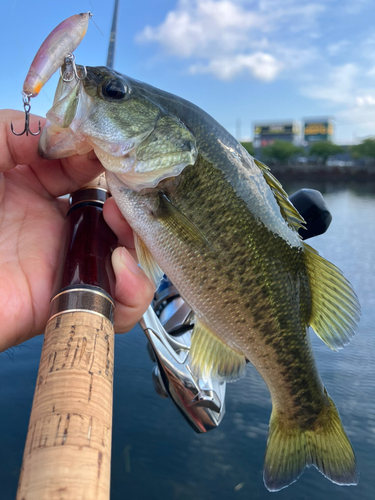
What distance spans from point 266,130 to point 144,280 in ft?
297

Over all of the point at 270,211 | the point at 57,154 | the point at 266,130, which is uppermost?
the point at 266,130

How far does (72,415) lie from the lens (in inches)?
29.1

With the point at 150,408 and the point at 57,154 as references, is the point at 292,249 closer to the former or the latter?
the point at 57,154

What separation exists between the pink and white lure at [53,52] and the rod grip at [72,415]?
2.08 ft

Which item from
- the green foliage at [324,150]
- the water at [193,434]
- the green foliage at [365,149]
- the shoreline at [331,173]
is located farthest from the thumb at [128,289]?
the green foliage at [324,150]

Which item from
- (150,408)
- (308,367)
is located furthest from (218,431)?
(308,367)

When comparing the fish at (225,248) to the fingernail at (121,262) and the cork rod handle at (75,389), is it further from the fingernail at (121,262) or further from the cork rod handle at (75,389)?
the cork rod handle at (75,389)

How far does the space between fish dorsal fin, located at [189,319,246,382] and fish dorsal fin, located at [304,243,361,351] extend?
1.11ft

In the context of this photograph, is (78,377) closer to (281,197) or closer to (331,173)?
(281,197)

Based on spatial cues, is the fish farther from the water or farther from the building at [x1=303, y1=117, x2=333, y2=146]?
the building at [x1=303, y1=117, x2=333, y2=146]

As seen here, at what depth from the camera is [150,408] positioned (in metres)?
2.22

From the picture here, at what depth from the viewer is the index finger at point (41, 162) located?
1.29 metres

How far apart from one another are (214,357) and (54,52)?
115 centimetres

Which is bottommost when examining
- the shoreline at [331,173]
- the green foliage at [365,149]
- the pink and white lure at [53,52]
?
the pink and white lure at [53,52]
